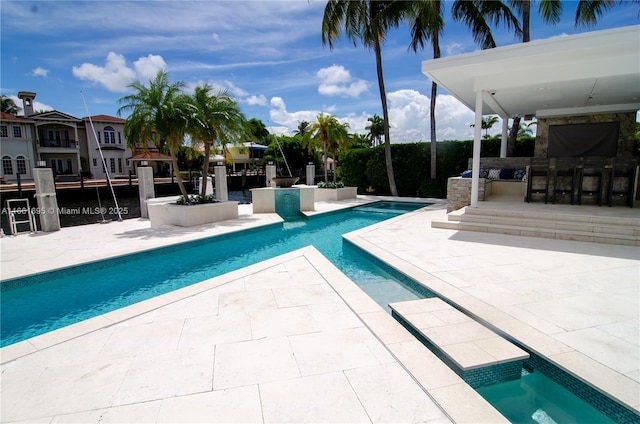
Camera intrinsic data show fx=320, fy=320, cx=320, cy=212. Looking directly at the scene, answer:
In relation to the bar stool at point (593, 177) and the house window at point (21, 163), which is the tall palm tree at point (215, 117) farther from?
the house window at point (21, 163)

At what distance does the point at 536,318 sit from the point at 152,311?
4.44m

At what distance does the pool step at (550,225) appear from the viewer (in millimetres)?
6480

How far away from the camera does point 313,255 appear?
20.7ft

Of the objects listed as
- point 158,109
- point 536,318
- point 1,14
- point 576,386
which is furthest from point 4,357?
point 1,14

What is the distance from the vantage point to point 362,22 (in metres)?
14.9

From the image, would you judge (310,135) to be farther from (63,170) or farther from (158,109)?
(63,170)

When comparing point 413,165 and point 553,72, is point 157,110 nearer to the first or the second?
point 553,72

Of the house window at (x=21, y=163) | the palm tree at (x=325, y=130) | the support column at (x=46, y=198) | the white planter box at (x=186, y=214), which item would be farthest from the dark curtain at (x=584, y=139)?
the house window at (x=21, y=163)

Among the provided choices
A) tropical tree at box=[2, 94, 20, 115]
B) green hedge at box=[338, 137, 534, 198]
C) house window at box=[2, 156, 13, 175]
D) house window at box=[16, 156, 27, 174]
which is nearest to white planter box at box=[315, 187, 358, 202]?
green hedge at box=[338, 137, 534, 198]

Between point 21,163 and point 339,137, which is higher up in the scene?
point 339,137

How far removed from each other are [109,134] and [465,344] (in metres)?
37.4

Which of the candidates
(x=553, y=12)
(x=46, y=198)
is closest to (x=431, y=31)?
(x=553, y=12)

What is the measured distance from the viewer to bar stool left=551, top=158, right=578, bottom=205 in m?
8.34

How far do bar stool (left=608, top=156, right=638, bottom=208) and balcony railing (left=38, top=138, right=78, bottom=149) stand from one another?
37943 millimetres
